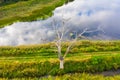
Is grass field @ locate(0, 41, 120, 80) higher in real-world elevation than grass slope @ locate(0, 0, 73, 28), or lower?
higher

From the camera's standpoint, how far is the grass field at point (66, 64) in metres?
49.2

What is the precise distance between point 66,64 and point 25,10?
198ft

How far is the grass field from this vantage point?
4919 centimetres

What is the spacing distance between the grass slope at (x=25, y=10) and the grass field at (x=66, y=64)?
35.6m

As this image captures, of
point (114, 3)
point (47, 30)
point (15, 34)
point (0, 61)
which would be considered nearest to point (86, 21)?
point (47, 30)

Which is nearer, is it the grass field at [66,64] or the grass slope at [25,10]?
the grass field at [66,64]

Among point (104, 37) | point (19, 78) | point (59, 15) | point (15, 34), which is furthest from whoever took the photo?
point (59, 15)

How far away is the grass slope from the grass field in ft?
117

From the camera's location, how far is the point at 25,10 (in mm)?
108250

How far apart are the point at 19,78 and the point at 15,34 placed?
32.2 metres

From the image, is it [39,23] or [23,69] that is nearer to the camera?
[23,69]

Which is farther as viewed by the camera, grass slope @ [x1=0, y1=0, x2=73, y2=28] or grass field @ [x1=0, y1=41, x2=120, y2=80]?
grass slope @ [x1=0, y1=0, x2=73, y2=28]

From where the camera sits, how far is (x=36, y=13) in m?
104

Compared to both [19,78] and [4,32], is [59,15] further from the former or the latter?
[19,78]
